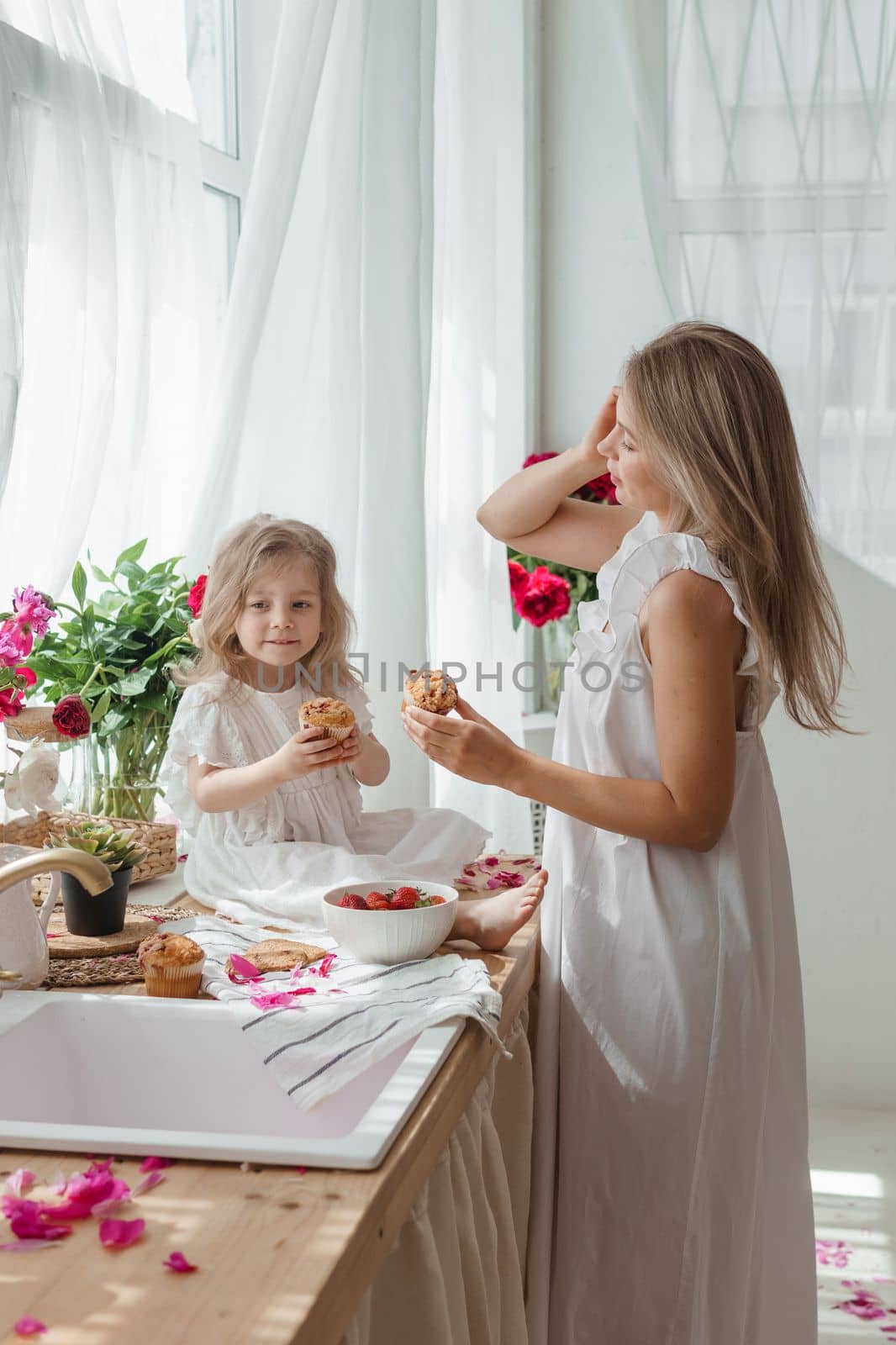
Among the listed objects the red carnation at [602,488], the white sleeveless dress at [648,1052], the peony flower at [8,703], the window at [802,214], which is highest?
the window at [802,214]

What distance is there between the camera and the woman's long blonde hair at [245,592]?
171 centimetres

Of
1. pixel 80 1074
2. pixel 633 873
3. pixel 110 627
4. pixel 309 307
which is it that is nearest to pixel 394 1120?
pixel 80 1074

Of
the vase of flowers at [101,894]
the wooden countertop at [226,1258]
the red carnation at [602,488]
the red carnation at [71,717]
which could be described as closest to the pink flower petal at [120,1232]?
the wooden countertop at [226,1258]

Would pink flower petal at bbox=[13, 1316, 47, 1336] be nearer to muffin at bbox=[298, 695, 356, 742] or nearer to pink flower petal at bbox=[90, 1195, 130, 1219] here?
pink flower petal at bbox=[90, 1195, 130, 1219]

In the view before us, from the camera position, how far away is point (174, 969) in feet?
4.14

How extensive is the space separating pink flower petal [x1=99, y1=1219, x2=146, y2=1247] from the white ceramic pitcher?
49 centimetres

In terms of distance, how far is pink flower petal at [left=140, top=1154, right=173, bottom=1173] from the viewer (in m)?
0.90

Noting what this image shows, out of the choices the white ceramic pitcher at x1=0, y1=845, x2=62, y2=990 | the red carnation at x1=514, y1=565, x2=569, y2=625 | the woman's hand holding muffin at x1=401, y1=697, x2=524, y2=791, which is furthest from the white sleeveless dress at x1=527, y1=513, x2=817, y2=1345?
the red carnation at x1=514, y1=565, x2=569, y2=625

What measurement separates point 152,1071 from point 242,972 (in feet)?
0.44

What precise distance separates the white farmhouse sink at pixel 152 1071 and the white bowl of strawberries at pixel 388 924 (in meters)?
0.16

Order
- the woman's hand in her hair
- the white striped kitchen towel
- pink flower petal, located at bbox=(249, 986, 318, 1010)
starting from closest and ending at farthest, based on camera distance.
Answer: the white striped kitchen towel → pink flower petal, located at bbox=(249, 986, 318, 1010) → the woman's hand in her hair

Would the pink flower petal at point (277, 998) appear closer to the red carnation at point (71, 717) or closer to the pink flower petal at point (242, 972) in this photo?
the pink flower petal at point (242, 972)

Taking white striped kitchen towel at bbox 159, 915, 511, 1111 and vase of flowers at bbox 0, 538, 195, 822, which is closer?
white striped kitchen towel at bbox 159, 915, 511, 1111

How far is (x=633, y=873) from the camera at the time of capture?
1429 mm
